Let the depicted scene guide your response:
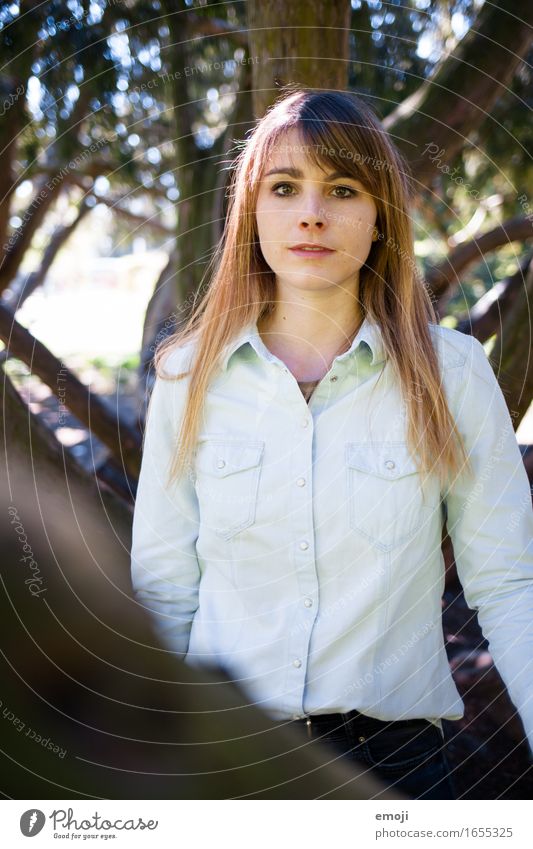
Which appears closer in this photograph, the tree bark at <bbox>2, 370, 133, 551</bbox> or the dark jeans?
the dark jeans

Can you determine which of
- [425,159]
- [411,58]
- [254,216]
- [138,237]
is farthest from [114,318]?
[254,216]

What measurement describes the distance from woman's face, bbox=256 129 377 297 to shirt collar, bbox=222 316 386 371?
115 millimetres

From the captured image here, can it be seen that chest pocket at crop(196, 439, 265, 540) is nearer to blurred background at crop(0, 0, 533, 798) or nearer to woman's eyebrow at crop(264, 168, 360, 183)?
blurred background at crop(0, 0, 533, 798)

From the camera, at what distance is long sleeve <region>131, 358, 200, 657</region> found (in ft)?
6.06

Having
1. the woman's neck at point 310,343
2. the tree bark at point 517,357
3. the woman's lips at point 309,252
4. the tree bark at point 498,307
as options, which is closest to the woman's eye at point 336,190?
the woman's lips at point 309,252

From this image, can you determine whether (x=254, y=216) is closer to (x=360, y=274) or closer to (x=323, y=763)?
(x=360, y=274)

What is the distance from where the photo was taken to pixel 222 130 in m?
3.81

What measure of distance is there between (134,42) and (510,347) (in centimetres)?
206

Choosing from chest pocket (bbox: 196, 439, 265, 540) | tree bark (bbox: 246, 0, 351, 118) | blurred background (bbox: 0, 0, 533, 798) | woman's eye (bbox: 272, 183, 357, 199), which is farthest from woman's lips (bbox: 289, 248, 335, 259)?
tree bark (bbox: 246, 0, 351, 118)

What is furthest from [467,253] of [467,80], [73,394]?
[73,394]

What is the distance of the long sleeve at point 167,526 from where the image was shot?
1.85m

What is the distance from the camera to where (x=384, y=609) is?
5.56ft

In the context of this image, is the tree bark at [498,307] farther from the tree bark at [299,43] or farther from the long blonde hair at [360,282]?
the long blonde hair at [360,282]

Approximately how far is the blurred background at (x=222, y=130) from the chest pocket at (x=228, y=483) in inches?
9.6
